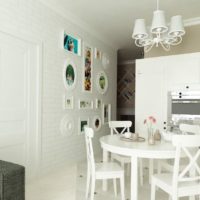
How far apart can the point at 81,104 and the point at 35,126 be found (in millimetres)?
1247

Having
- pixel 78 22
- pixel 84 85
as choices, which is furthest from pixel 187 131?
pixel 78 22

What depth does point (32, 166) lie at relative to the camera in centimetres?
313

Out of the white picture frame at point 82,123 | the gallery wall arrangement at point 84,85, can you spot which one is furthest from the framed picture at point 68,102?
the white picture frame at point 82,123

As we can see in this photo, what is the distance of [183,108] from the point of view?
3.53 meters

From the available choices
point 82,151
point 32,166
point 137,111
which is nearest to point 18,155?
point 32,166

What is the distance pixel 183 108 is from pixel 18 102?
2.59 meters

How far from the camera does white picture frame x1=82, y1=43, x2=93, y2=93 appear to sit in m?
4.28

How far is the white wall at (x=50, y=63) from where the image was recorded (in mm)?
2865

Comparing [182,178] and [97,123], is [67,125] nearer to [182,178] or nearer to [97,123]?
[97,123]

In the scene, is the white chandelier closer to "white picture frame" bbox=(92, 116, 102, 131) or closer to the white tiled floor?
the white tiled floor

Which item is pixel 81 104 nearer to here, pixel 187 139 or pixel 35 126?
pixel 35 126

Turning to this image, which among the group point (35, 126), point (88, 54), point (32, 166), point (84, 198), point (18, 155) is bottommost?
point (84, 198)

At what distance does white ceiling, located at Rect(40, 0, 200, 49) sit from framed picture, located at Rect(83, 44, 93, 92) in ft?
1.59

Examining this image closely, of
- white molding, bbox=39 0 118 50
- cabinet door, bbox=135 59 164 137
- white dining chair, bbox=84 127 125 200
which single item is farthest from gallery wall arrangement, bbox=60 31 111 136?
white dining chair, bbox=84 127 125 200
